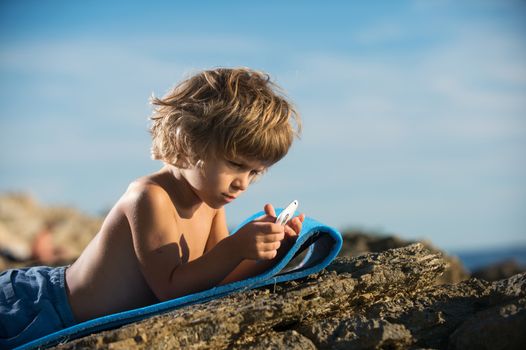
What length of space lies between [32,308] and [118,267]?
64 cm

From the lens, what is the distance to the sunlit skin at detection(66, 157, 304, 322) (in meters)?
3.42

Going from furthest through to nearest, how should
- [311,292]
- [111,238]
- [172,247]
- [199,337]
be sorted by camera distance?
[111,238]
[172,247]
[311,292]
[199,337]

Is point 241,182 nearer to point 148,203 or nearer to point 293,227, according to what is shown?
point 293,227

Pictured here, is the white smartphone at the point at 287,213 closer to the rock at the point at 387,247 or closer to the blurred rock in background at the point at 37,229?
the rock at the point at 387,247

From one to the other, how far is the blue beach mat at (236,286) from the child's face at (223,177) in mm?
431

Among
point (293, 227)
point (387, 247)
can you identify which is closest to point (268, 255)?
point (293, 227)

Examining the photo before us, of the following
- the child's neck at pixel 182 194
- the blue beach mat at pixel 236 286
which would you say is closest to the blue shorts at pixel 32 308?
the blue beach mat at pixel 236 286

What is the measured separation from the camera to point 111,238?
3.77 metres

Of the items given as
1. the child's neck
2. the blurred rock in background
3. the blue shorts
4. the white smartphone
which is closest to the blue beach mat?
the white smartphone

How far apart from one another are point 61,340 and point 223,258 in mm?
922

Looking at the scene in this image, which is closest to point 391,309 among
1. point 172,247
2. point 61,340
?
point 172,247

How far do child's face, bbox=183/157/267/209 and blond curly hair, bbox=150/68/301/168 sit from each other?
4 centimetres

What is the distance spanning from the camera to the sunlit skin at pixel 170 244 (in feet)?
11.2

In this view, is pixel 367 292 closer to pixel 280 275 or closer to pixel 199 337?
pixel 280 275
